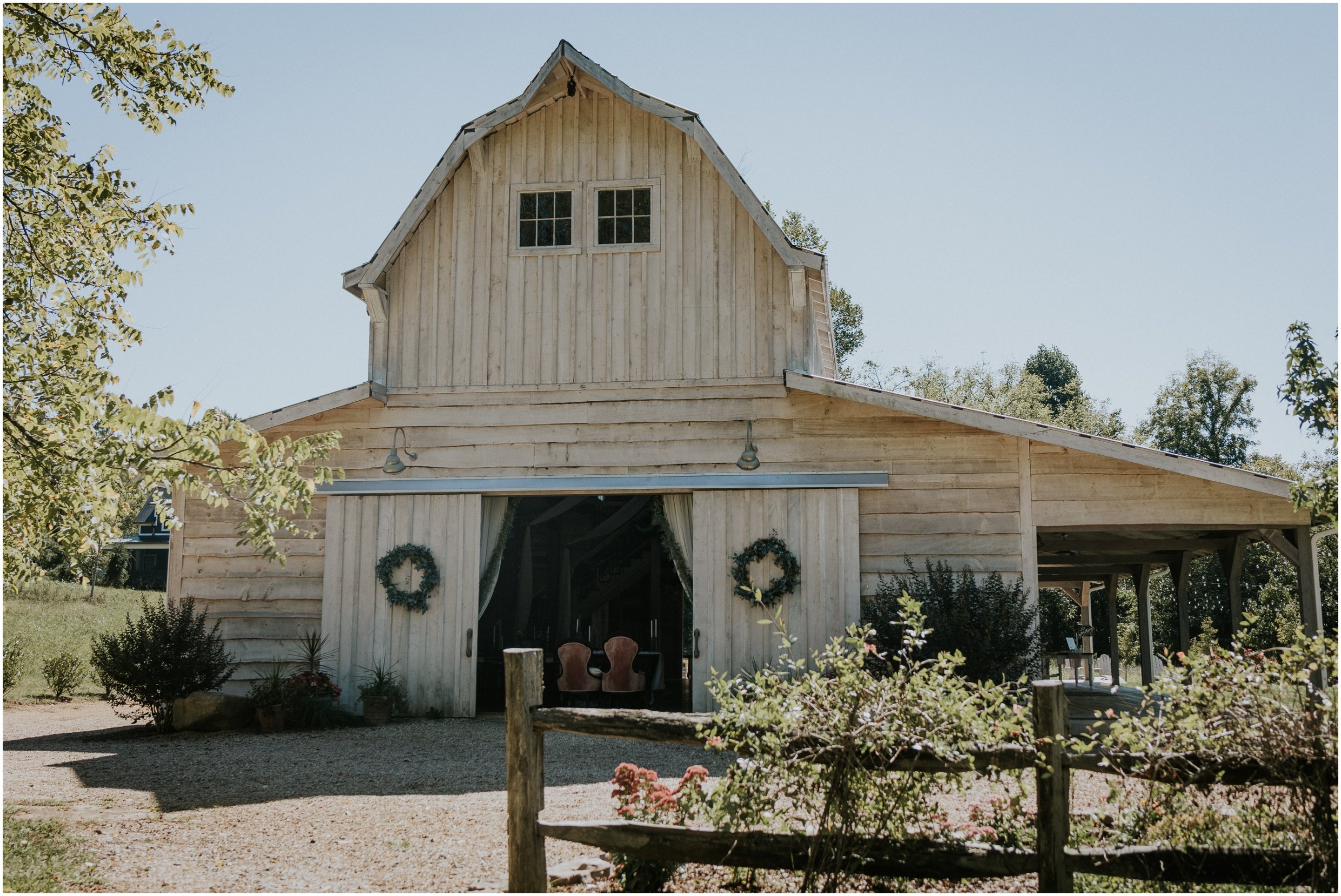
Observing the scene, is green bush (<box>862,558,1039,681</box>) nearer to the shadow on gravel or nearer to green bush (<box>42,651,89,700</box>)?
the shadow on gravel

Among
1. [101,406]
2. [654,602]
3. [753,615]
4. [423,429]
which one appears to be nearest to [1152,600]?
[654,602]

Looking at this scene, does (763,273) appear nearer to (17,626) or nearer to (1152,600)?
(17,626)

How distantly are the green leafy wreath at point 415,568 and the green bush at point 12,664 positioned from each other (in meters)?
6.27

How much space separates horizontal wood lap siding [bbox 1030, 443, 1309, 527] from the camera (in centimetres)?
913

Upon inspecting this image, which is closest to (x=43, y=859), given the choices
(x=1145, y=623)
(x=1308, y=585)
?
(x=1308, y=585)

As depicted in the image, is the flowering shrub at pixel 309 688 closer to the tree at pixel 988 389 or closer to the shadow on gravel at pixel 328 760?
the shadow on gravel at pixel 328 760

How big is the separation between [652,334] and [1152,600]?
67.2 feet

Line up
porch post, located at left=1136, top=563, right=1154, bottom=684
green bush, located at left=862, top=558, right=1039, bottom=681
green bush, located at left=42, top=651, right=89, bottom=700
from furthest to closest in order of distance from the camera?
porch post, located at left=1136, top=563, right=1154, bottom=684
green bush, located at left=42, top=651, right=89, bottom=700
green bush, located at left=862, top=558, right=1039, bottom=681

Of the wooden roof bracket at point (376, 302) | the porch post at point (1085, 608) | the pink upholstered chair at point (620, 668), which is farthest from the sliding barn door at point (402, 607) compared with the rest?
the porch post at point (1085, 608)

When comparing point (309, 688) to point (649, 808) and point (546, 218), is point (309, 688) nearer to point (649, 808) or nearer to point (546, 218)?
point (546, 218)

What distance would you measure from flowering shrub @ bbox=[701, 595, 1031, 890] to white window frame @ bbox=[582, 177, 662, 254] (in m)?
6.91

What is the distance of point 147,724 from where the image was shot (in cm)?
994

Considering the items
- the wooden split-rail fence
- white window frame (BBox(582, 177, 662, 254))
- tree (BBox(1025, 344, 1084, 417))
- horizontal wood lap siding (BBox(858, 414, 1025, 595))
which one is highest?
tree (BBox(1025, 344, 1084, 417))

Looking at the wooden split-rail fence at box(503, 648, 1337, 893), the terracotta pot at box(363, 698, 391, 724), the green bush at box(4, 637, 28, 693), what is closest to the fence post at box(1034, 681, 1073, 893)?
the wooden split-rail fence at box(503, 648, 1337, 893)
